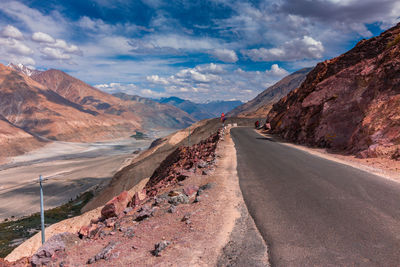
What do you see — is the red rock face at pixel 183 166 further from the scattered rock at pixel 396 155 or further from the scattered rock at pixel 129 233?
the scattered rock at pixel 396 155

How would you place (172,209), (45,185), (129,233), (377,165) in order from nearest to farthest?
1. (129,233)
2. (172,209)
3. (377,165)
4. (45,185)

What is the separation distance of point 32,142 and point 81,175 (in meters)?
105

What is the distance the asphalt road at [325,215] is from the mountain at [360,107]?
4730 mm

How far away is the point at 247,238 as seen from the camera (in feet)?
19.0

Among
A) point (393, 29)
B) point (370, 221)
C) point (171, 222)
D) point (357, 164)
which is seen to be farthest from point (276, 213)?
point (393, 29)

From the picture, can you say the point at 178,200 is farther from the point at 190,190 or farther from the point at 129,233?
the point at 129,233

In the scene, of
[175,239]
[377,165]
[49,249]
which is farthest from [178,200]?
[377,165]

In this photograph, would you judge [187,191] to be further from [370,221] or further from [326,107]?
[326,107]

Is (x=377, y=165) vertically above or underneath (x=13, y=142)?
above

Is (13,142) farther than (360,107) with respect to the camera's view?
Result: Yes

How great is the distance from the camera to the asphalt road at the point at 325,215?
4855mm

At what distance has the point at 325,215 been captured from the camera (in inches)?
267

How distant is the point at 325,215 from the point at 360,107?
49.5ft

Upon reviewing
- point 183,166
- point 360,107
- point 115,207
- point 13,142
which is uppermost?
point 360,107
